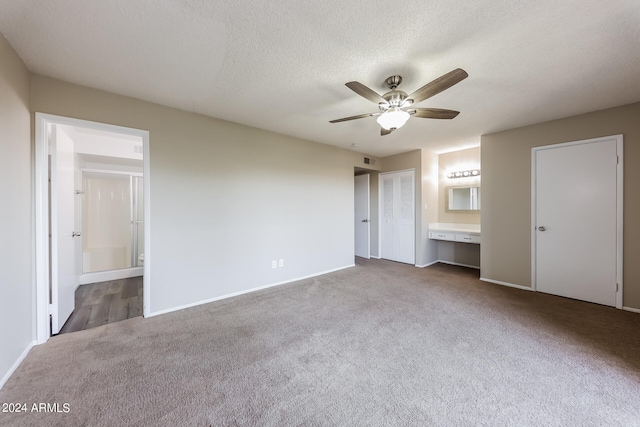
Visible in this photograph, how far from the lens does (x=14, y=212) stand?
1.79 metres

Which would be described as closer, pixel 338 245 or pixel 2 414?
pixel 2 414

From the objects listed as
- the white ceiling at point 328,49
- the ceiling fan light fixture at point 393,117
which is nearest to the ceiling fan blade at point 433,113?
the ceiling fan light fixture at point 393,117

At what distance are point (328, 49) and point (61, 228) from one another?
315 cm

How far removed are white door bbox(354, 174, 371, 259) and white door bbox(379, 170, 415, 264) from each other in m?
0.33

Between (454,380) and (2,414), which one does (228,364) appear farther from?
(454,380)

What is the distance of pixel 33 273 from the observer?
6.87ft

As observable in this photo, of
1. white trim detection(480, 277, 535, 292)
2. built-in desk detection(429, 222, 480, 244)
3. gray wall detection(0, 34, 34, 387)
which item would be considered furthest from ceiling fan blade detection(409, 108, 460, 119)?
gray wall detection(0, 34, 34, 387)

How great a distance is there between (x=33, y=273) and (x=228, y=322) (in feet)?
5.74

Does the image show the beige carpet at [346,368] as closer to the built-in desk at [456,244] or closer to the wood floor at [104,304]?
the wood floor at [104,304]

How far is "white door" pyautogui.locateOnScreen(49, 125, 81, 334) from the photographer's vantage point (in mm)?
2287

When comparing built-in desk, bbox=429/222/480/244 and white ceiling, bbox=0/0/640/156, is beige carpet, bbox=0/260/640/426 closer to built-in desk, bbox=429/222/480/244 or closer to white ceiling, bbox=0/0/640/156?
built-in desk, bbox=429/222/480/244

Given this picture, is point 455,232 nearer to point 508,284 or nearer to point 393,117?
point 508,284

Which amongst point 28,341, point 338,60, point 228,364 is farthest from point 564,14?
point 28,341

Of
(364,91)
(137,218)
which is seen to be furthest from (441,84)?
(137,218)
